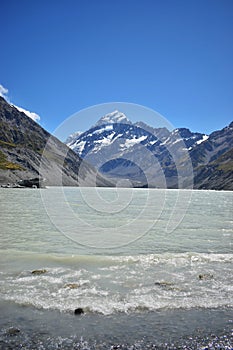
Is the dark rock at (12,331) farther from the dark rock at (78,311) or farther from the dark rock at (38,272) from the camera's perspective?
the dark rock at (38,272)

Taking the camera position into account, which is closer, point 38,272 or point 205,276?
point 205,276

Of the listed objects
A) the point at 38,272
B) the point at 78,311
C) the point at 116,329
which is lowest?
the point at 116,329

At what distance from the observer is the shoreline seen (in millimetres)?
9492

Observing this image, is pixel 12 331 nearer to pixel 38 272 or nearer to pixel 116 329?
pixel 116 329

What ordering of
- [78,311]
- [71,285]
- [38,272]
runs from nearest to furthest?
[78,311]
[71,285]
[38,272]

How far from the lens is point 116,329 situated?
34.5ft

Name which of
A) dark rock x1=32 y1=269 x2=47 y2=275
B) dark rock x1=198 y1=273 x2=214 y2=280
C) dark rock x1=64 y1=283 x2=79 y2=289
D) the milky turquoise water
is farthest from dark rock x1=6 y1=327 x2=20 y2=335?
dark rock x1=198 y1=273 x2=214 y2=280

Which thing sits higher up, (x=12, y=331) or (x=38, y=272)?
(x=38, y=272)

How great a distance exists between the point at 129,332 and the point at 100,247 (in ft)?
51.6

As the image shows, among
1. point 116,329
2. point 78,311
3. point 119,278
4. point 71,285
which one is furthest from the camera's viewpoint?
point 119,278

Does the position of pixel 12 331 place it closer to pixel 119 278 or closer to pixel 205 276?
pixel 119 278

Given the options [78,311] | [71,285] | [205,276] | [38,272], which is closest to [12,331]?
[78,311]

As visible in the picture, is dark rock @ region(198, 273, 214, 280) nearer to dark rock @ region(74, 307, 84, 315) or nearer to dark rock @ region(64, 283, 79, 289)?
dark rock @ region(64, 283, 79, 289)

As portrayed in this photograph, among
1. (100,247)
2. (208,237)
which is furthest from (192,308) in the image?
(208,237)
